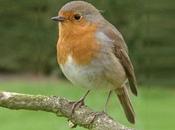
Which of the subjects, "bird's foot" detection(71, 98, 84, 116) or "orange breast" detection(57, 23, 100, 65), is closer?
"bird's foot" detection(71, 98, 84, 116)

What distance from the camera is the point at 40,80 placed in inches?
697

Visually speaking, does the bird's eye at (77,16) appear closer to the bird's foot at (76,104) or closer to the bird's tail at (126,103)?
the bird's foot at (76,104)

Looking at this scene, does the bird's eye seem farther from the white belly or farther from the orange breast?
the white belly

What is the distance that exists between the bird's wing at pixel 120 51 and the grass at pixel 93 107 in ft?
19.0

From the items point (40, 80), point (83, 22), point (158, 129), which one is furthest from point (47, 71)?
point (83, 22)

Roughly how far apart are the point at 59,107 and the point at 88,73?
581mm

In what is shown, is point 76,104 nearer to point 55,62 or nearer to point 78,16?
point 78,16

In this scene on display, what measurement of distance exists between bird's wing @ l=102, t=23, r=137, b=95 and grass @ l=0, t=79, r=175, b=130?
5793 mm

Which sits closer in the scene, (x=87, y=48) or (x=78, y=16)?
(x=87, y=48)

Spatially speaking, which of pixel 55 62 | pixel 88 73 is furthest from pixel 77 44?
pixel 55 62

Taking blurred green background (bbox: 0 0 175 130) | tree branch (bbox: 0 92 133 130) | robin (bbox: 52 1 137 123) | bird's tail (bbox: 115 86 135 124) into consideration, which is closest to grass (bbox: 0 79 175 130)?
blurred green background (bbox: 0 0 175 130)

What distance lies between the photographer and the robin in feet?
17.6

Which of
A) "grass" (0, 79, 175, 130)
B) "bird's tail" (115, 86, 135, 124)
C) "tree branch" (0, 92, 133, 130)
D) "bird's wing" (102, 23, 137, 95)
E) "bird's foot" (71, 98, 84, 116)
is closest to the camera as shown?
"tree branch" (0, 92, 133, 130)

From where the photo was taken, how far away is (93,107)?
1398cm
